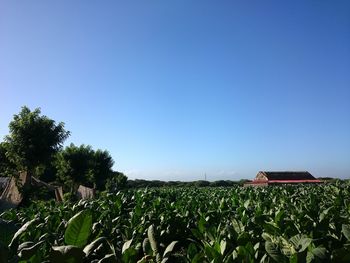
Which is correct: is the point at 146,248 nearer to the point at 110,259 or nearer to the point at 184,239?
the point at 110,259

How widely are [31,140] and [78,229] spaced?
24935 mm

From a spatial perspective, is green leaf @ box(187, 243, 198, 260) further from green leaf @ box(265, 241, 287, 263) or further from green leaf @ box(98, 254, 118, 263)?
green leaf @ box(98, 254, 118, 263)

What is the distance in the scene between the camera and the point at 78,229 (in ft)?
6.20

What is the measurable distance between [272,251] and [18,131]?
25252 millimetres

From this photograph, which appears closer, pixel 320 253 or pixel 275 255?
pixel 275 255

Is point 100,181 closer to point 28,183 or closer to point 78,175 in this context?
point 78,175

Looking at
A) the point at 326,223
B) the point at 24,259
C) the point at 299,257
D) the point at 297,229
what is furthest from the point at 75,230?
the point at 326,223

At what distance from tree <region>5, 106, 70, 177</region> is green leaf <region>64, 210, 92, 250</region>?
24395 mm

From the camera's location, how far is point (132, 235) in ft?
12.4

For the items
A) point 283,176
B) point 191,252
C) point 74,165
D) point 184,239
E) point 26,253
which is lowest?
point 184,239

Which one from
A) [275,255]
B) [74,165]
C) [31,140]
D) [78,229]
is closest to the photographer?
[78,229]

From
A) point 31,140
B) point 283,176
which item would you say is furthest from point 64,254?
point 283,176

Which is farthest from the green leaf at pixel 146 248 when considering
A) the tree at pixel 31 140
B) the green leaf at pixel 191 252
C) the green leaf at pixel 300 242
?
the tree at pixel 31 140

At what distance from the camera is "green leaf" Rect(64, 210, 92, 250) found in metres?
1.88
